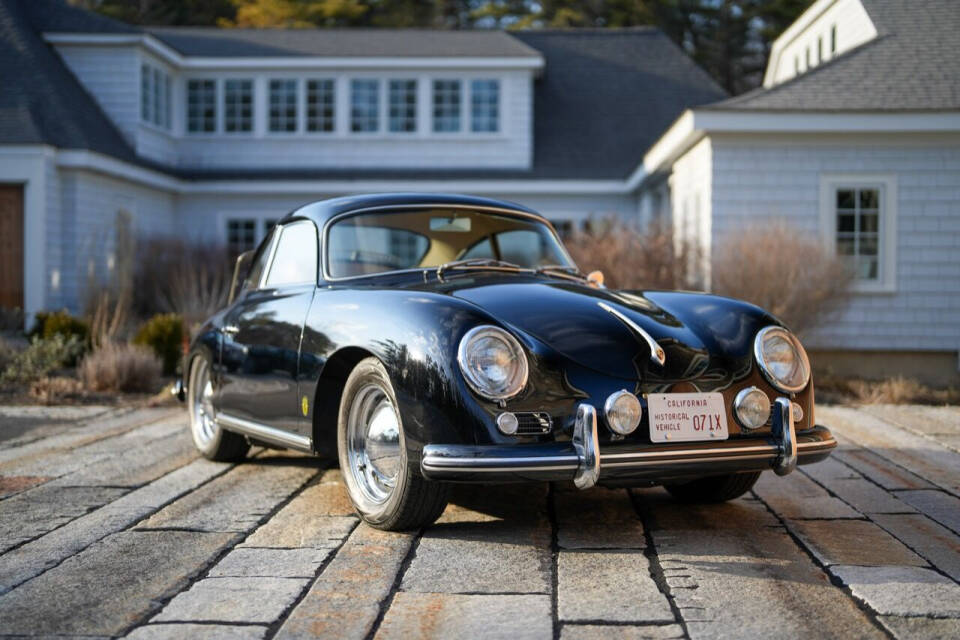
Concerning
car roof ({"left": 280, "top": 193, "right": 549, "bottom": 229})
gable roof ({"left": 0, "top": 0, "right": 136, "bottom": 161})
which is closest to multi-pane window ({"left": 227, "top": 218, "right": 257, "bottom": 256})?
gable roof ({"left": 0, "top": 0, "right": 136, "bottom": 161})

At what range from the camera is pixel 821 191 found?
44.7 ft

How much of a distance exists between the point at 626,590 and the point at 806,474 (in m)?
2.70

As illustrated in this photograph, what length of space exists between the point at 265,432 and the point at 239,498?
378 mm

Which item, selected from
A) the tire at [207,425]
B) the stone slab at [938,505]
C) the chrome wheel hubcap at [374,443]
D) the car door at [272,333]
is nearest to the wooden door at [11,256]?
the tire at [207,425]

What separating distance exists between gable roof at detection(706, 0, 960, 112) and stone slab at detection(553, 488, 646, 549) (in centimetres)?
897

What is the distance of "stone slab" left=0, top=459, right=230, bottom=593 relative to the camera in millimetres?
3789

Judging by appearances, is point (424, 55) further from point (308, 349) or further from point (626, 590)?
point (626, 590)

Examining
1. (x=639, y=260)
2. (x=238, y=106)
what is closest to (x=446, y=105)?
(x=238, y=106)

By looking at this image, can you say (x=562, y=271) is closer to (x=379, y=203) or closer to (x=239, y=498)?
(x=379, y=203)

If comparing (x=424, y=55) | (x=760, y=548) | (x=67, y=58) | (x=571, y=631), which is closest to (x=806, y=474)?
(x=760, y=548)

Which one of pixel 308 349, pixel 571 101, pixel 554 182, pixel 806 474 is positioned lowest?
pixel 806 474

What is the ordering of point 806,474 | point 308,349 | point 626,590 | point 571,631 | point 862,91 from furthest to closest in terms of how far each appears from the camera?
1. point 862,91
2. point 806,474
3. point 308,349
4. point 626,590
5. point 571,631

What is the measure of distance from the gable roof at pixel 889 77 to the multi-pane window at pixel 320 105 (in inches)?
413

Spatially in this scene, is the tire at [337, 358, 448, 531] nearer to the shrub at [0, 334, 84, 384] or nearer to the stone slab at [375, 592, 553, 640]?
the stone slab at [375, 592, 553, 640]
